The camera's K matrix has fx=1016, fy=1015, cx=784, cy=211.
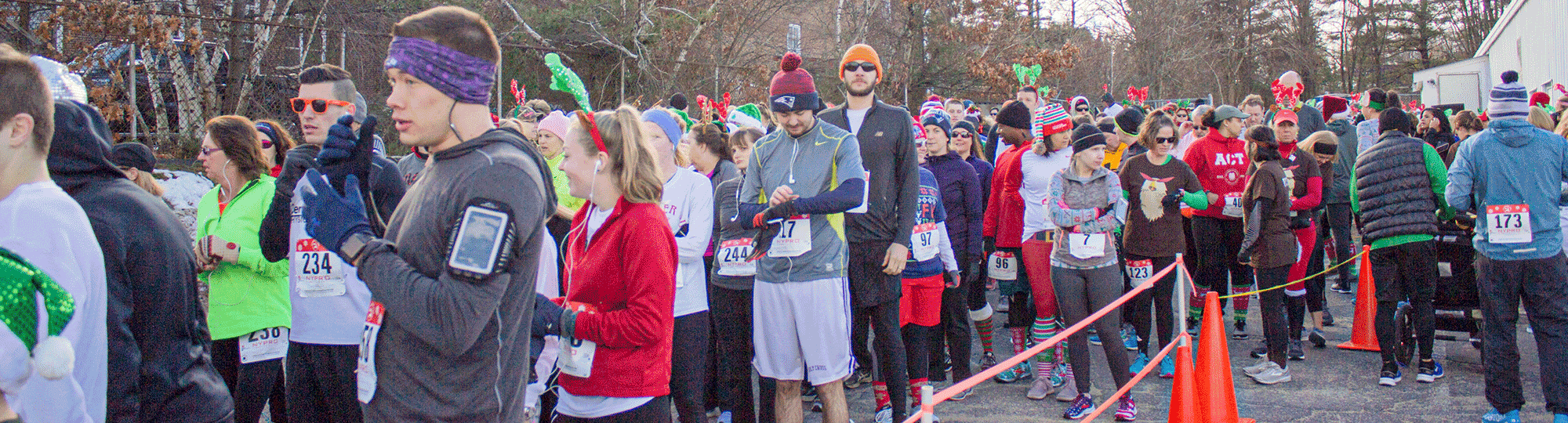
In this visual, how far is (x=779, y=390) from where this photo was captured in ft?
15.1

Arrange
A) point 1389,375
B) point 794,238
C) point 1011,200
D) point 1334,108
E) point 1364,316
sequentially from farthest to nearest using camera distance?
point 1334,108, point 1364,316, point 1011,200, point 1389,375, point 794,238

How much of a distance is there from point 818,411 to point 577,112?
3278mm

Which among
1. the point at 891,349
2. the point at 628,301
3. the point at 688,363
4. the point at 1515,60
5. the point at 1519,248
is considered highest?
the point at 1515,60

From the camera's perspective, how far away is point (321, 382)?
379 centimetres

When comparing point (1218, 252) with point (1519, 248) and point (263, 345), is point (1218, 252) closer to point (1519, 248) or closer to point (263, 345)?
point (1519, 248)

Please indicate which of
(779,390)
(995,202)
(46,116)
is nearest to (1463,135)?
(995,202)

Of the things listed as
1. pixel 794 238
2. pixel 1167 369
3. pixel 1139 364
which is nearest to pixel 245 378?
pixel 794 238

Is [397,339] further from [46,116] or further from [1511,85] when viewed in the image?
[1511,85]

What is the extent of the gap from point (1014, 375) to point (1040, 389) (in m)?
0.45

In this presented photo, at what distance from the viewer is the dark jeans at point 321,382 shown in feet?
12.3

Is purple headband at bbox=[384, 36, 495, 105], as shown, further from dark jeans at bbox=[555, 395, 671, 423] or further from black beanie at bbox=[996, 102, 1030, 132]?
black beanie at bbox=[996, 102, 1030, 132]

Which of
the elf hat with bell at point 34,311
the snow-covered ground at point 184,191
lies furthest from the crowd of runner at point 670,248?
the snow-covered ground at point 184,191

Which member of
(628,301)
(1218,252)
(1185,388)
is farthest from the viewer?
(1218,252)

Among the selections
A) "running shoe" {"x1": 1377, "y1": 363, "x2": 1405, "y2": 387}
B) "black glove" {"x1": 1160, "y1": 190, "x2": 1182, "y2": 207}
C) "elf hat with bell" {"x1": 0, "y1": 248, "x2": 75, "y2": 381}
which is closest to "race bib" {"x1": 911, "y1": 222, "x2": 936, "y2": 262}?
"black glove" {"x1": 1160, "y1": 190, "x2": 1182, "y2": 207}
